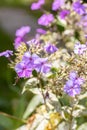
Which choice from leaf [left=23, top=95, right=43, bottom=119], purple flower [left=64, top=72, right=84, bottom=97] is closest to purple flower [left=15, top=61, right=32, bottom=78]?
purple flower [left=64, top=72, right=84, bottom=97]

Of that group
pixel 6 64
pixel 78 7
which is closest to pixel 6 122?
pixel 78 7

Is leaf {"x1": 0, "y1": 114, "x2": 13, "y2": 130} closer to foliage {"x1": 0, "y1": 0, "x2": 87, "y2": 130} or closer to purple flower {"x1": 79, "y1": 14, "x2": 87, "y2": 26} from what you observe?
foliage {"x1": 0, "y1": 0, "x2": 87, "y2": 130}

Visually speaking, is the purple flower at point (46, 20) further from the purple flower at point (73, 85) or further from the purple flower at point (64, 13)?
the purple flower at point (73, 85)

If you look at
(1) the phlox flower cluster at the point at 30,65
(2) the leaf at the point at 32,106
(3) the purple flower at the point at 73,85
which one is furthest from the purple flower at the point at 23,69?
(2) the leaf at the point at 32,106

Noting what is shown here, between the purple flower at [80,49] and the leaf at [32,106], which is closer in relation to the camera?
the purple flower at [80,49]

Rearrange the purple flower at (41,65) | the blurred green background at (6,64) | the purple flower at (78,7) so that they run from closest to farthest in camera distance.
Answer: the purple flower at (41,65) < the purple flower at (78,7) < the blurred green background at (6,64)

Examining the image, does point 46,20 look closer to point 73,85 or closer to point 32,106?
point 32,106

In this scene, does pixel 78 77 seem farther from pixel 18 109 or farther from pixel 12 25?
pixel 12 25

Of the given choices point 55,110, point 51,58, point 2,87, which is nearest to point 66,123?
point 55,110
